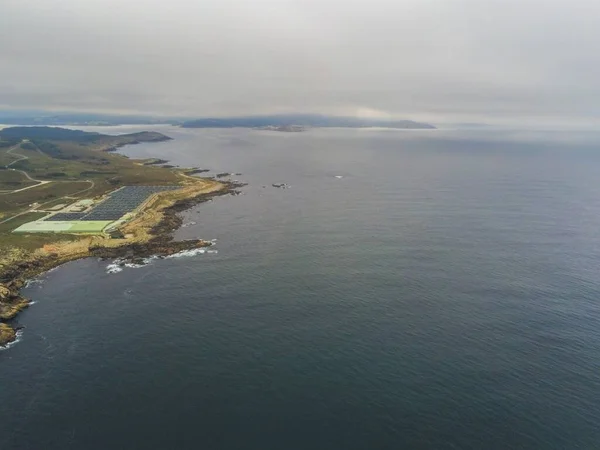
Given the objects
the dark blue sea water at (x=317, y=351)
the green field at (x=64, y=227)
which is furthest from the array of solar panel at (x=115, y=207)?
the dark blue sea water at (x=317, y=351)

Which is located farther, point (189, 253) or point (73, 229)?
point (73, 229)

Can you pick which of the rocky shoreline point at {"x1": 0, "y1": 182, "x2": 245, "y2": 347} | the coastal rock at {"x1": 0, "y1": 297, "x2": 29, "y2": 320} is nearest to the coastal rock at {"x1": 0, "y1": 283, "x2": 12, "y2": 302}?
the rocky shoreline point at {"x1": 0, "y1": 182, "x2": 245, "y2": 347}

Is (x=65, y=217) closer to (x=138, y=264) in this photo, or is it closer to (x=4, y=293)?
(x=138, y=264)

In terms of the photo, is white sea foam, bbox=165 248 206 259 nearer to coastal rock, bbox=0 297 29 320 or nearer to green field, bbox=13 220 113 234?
green field, bbox=13 220 113 234

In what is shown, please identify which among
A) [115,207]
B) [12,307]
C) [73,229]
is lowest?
[12,307]

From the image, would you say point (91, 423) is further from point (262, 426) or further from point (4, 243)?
point (4, 243)

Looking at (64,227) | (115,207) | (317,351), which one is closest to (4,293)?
(64,227)

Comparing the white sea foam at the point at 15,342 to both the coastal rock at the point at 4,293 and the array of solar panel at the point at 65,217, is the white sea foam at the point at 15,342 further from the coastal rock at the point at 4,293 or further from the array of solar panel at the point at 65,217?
the array of solar panel at the point at 65,217
